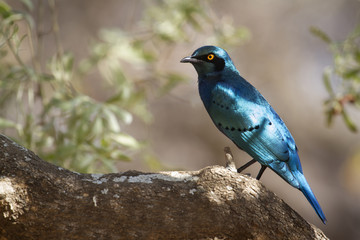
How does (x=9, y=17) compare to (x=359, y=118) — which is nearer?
(x=9, y=17)

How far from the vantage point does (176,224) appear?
2771mm

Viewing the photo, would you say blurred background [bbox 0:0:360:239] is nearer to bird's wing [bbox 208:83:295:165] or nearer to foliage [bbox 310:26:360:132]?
foliage [bbox 310:26:360:132]

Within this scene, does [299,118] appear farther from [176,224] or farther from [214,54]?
[176,224]

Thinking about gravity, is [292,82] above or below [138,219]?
above

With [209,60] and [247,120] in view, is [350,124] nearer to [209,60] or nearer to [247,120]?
[247,120]

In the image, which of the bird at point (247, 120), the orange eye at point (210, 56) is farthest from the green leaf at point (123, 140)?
the orange eye at point (210, 56)

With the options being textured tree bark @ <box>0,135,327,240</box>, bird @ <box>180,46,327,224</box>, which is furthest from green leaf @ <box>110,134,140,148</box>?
textured tree bark @ <box>0,135,327,240</box>

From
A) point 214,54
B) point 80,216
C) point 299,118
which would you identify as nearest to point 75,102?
point 214,54

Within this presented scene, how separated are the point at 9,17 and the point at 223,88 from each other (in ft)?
5.62

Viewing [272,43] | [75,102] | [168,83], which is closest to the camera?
[75,102]

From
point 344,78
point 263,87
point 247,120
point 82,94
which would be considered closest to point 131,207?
point 247,120

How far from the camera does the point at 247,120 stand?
377 centimetres

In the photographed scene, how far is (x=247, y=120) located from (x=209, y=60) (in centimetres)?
63

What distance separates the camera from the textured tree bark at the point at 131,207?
2.68 m
